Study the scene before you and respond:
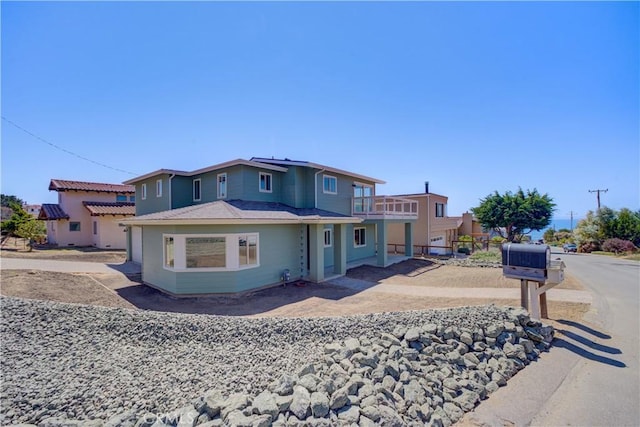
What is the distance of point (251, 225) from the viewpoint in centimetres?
1212

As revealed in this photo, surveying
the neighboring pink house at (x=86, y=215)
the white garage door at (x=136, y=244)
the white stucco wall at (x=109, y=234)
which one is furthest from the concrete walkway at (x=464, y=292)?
the neighboring pink house at (x=86, y=215)

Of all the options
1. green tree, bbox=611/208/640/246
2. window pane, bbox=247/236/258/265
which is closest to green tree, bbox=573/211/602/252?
green tree, bbox=611/208/640/246

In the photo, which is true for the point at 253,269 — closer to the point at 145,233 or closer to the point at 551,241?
the point at 145,233

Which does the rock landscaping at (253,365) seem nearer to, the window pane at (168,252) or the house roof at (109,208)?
the window pane at (168,252)

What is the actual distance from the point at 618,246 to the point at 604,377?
31750mm

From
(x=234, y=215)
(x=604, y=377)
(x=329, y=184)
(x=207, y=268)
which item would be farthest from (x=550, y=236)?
(x=207, y=268)

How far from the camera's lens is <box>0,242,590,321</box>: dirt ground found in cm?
986

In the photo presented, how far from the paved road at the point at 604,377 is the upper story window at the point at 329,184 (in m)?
12.5

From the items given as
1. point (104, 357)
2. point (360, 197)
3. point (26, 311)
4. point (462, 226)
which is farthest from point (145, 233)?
point (462, 226)

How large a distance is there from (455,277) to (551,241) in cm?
4532

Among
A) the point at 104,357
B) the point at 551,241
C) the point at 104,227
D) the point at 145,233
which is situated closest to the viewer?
the point at 104,357

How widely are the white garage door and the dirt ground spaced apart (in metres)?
Result: 4.42

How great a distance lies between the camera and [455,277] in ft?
50.0

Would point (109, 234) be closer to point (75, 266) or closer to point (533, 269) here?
point (75, 266)
